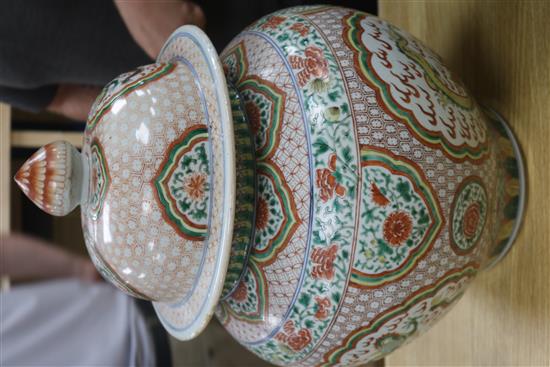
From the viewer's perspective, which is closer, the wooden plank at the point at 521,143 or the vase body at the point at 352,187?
the vase body at the point at 352,187

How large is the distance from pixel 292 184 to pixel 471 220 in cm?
15

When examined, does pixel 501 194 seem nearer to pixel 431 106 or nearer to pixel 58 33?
pixel 431 106

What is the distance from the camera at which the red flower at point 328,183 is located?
387mm

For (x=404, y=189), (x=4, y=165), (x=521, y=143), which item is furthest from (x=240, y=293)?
(x=4, y=165)

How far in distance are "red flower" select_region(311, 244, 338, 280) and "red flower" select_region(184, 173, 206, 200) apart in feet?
0.31

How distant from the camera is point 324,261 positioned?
396 millimetres

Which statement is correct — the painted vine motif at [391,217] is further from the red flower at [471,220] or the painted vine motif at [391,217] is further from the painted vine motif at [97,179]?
A: the painted vine motif at [97,179]

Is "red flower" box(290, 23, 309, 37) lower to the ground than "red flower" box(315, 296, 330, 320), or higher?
higher

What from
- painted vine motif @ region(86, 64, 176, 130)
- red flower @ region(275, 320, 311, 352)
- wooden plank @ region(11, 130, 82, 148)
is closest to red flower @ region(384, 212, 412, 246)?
red flower @ region(275, 320, 311, 352)

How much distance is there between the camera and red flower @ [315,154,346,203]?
39 centimetres

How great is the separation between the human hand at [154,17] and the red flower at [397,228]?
419 mm

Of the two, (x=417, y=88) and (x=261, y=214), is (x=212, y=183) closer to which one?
(x=261, y=214)

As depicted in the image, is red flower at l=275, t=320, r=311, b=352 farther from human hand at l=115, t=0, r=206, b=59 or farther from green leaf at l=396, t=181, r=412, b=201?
human hand at l=115, t=0, r=206, b=59

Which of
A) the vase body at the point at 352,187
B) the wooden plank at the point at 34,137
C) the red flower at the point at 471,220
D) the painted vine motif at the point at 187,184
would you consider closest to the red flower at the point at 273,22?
the vase body at the point at 352,187
